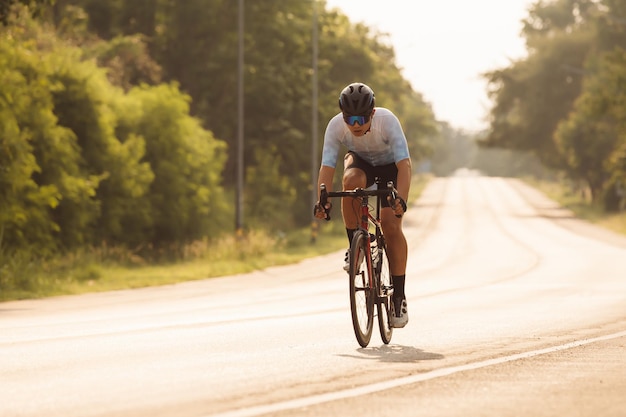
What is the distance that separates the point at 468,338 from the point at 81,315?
19.6 ft

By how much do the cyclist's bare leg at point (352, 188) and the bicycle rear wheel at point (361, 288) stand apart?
0.45 feet

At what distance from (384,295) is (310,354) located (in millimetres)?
1038

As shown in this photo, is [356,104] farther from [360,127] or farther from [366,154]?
[366,154]

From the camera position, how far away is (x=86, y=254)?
28406 millimetres

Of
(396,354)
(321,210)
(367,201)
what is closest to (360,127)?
(367,201)

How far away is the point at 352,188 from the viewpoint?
1017 centimetres

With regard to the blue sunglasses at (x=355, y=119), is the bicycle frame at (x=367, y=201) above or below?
below

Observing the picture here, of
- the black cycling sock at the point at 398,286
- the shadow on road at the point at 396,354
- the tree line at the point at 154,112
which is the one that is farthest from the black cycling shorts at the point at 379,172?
the tree line at the point at 154,112

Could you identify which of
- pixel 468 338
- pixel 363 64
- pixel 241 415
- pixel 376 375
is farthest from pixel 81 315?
pixel 363 64

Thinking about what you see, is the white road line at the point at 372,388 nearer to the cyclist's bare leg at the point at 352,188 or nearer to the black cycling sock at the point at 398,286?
the black cycling sock at the point at 398,286

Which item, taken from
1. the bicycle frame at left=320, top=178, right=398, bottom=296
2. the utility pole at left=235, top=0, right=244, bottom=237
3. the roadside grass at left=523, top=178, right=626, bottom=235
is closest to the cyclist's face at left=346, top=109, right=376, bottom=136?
the bicycle frame at left=320, top=178, right=398, bottom=296

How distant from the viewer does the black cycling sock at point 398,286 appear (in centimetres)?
1066

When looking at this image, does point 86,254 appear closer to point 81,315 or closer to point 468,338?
point 81,315

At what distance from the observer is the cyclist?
986 centimetres
